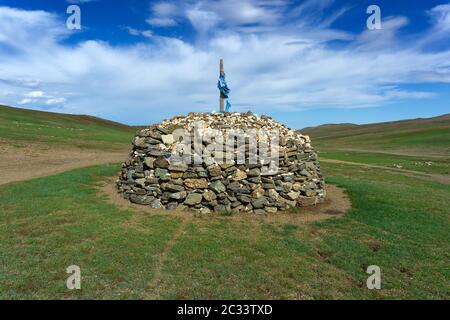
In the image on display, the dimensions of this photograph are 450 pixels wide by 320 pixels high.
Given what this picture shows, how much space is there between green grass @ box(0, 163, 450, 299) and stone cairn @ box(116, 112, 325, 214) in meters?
1.10

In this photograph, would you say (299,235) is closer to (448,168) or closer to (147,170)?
(147,170)

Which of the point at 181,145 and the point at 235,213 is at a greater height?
the point at 181,145

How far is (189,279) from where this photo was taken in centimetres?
746

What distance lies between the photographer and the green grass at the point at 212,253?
7121 millimetres

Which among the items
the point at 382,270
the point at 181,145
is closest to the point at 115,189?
the point at 181,145

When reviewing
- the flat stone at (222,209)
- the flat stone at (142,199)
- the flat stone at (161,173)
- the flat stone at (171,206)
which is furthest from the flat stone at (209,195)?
the flat stone at (142,199)

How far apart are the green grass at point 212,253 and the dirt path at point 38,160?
6.75 metres

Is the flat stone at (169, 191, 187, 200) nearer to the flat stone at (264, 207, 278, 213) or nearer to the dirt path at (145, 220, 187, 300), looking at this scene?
the dirt path at (145, 220, 187, 300)

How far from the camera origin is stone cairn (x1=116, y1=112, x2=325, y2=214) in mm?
12766

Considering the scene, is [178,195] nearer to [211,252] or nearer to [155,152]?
[155,152]

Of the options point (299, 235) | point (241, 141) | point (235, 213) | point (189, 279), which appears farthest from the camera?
point (241, 141)

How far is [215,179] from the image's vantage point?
12.8m
